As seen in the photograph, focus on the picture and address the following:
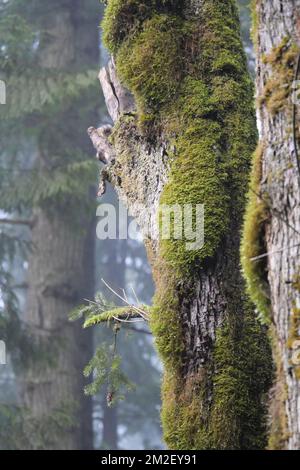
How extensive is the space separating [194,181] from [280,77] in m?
0.79

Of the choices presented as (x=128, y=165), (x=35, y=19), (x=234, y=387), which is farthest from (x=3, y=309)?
(x=234, y=387)

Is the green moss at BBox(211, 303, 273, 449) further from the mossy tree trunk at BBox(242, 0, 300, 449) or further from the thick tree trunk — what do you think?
the thick tree trunk

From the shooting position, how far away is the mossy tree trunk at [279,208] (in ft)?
7.54

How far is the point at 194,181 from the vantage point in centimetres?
313

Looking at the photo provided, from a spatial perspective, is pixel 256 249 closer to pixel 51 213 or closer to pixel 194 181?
pixel 194 181

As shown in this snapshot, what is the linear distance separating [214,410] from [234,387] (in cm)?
13

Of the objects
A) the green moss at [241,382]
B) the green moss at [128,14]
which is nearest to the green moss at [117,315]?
the green moss at [241,382]

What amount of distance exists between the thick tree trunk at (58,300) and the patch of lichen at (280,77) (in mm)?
7026

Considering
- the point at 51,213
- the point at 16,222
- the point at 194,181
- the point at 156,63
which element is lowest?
the point at 194,181

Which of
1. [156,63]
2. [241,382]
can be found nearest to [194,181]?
[156,63]

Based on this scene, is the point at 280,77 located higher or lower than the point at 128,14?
lower

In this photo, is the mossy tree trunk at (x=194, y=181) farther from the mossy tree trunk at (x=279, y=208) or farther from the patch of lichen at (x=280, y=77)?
the patch of lichen at (x=280, y=77)

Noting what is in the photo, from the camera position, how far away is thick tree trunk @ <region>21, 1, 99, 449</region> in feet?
29.5

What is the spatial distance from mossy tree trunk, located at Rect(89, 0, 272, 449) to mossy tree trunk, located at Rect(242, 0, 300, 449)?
47cm
